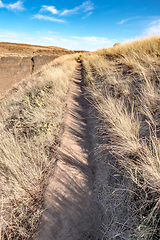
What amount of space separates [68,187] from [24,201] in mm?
589

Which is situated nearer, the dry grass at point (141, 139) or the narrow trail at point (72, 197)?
the dry grass at point (141, 139)

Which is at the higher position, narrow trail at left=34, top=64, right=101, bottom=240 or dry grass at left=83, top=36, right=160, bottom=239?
dry grass at left=83, top=36, right=160, bottom=239

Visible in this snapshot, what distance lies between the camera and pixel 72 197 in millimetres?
1688

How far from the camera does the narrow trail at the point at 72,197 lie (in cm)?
138

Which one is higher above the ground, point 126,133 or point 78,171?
point 126,133

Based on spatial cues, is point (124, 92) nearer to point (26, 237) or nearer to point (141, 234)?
point (141, 234)

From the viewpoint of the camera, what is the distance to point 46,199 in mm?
1622

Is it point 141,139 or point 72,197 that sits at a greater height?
point 141,139

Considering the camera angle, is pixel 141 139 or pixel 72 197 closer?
pixel 72 197

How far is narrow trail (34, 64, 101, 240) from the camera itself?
4.53ft

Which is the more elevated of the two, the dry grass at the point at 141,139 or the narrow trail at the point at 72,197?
the dry grass at the point at 141,139

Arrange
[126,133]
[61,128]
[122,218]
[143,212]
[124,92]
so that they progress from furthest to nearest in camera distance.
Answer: [124,92] → [61,128] → [126,133] → [122,218] → [143,212]

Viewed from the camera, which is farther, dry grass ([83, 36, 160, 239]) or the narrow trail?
the narrow trail

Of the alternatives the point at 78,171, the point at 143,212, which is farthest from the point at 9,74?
the point at 143,212
